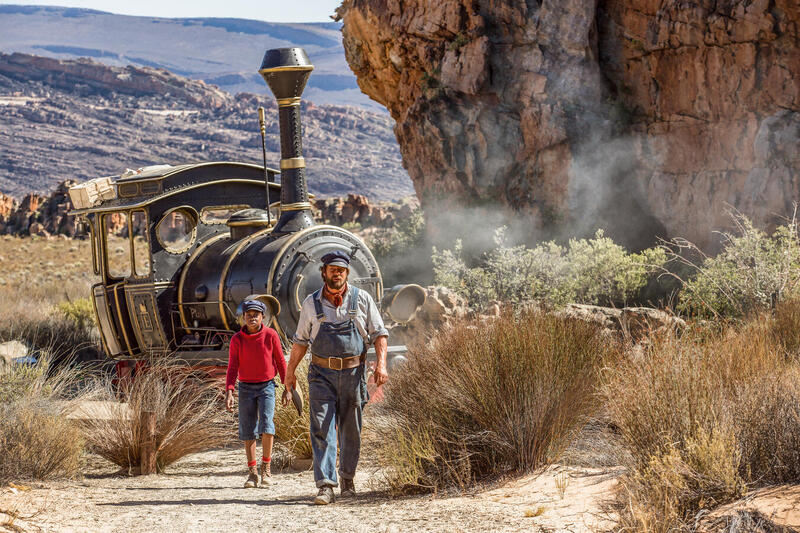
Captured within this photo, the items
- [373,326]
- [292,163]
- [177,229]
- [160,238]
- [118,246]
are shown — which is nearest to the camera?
[373,326]

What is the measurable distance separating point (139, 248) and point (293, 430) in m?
A: 41.6

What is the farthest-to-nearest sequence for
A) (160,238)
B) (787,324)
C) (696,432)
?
(160,238), (787,324), (696,432)

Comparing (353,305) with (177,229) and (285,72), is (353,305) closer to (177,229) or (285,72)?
(285,72)

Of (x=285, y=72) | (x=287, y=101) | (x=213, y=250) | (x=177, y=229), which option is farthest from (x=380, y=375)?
(x=177, y=229)

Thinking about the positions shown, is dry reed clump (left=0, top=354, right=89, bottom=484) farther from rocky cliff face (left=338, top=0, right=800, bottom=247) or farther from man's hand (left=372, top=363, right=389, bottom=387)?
rocky cliff face (left=338, top=0, right=800, bottom=247)

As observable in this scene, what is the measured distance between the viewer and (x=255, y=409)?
8.64 m

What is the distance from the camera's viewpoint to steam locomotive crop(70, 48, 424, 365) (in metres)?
12.2

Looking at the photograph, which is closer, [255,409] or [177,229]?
[255,409]

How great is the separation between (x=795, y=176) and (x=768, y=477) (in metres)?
15.2

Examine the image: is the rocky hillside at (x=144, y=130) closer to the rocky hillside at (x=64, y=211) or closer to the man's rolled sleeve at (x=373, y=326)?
the rocky hillside at (x=64, y=211)

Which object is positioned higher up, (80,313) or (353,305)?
(353,305)

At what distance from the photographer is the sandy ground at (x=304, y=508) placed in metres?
6.20

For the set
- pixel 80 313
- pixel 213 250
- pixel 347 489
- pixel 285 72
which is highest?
pixel 285 72

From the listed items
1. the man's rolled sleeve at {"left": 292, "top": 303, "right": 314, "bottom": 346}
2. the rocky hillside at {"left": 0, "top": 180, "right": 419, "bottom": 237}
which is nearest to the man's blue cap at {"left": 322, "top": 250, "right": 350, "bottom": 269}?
the man's rolled sleeve at {"left": 292, "top": 303, "right": 314, "bottom": 346}
